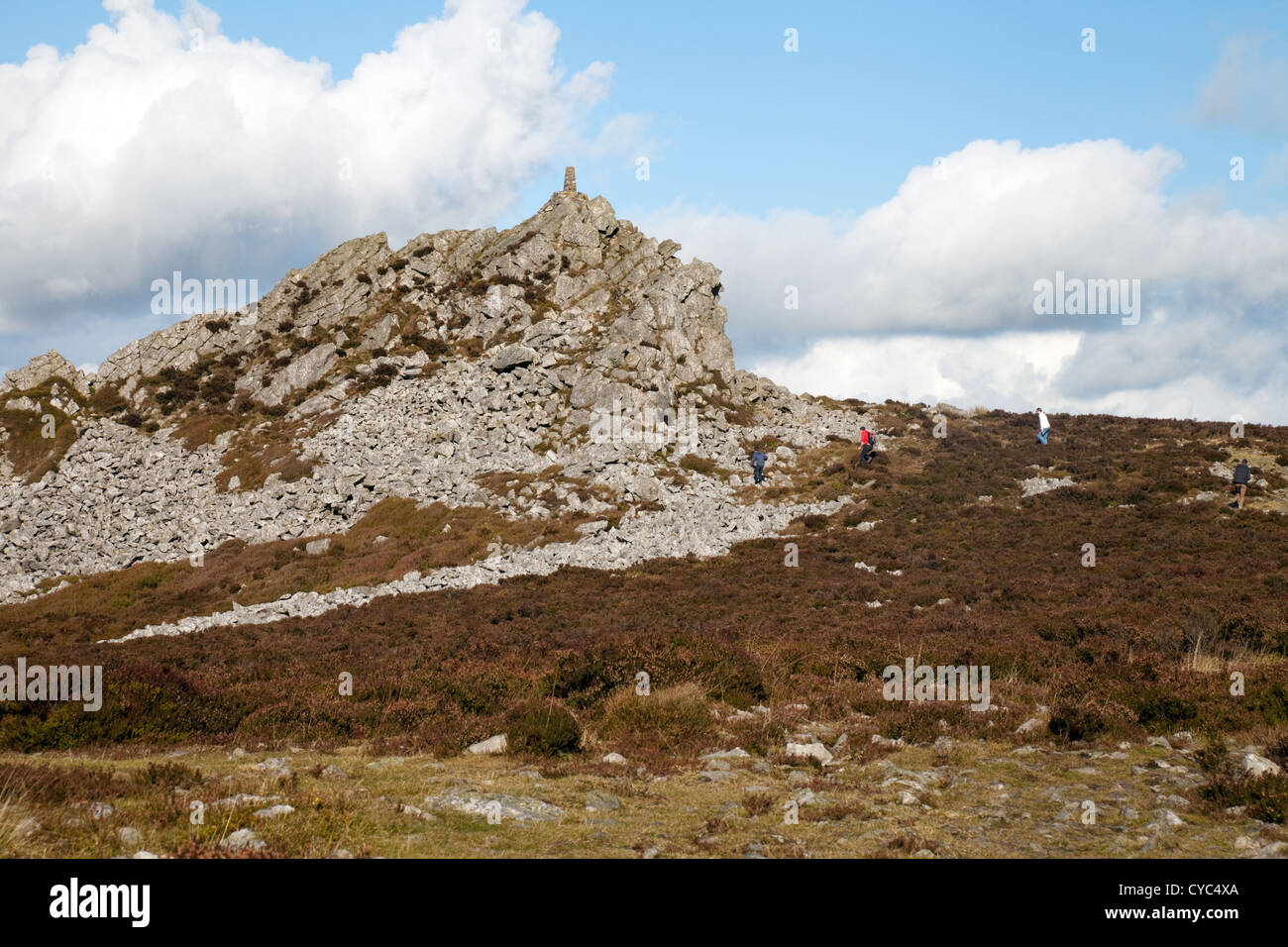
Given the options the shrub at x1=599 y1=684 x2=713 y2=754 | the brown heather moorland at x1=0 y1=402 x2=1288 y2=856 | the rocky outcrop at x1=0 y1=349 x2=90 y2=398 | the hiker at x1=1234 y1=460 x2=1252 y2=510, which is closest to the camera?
the brown heather moorland at x1=0 y1=402 x2=1288 y2=856

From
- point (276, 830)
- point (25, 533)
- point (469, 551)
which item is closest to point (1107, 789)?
point (276, 830)

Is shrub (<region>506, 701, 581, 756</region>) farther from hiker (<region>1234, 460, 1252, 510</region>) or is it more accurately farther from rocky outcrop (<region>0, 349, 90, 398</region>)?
rocky outcrop (<region>0, 349, 90, 398</region>)

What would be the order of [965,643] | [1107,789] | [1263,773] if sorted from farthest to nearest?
[965,643] → [1107,789] → [1263,773]

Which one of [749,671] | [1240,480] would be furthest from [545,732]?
[1240,480]

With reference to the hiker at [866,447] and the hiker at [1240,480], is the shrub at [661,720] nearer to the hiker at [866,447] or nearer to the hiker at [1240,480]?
the hiker at [1240,480]

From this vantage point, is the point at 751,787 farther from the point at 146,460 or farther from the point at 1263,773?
the point at 146,460

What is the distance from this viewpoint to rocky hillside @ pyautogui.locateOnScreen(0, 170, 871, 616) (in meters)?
42.0

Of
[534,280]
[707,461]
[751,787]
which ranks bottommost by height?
[751,787]

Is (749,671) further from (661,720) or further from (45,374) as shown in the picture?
(45,374)

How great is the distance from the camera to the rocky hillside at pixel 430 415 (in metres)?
42.0

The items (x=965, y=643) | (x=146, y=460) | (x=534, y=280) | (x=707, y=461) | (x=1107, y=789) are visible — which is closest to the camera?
(x=1107, y=789)

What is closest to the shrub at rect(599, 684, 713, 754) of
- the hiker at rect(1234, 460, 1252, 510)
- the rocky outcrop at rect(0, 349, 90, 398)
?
the hiker at rect(1234, 460, 1252, 510)
